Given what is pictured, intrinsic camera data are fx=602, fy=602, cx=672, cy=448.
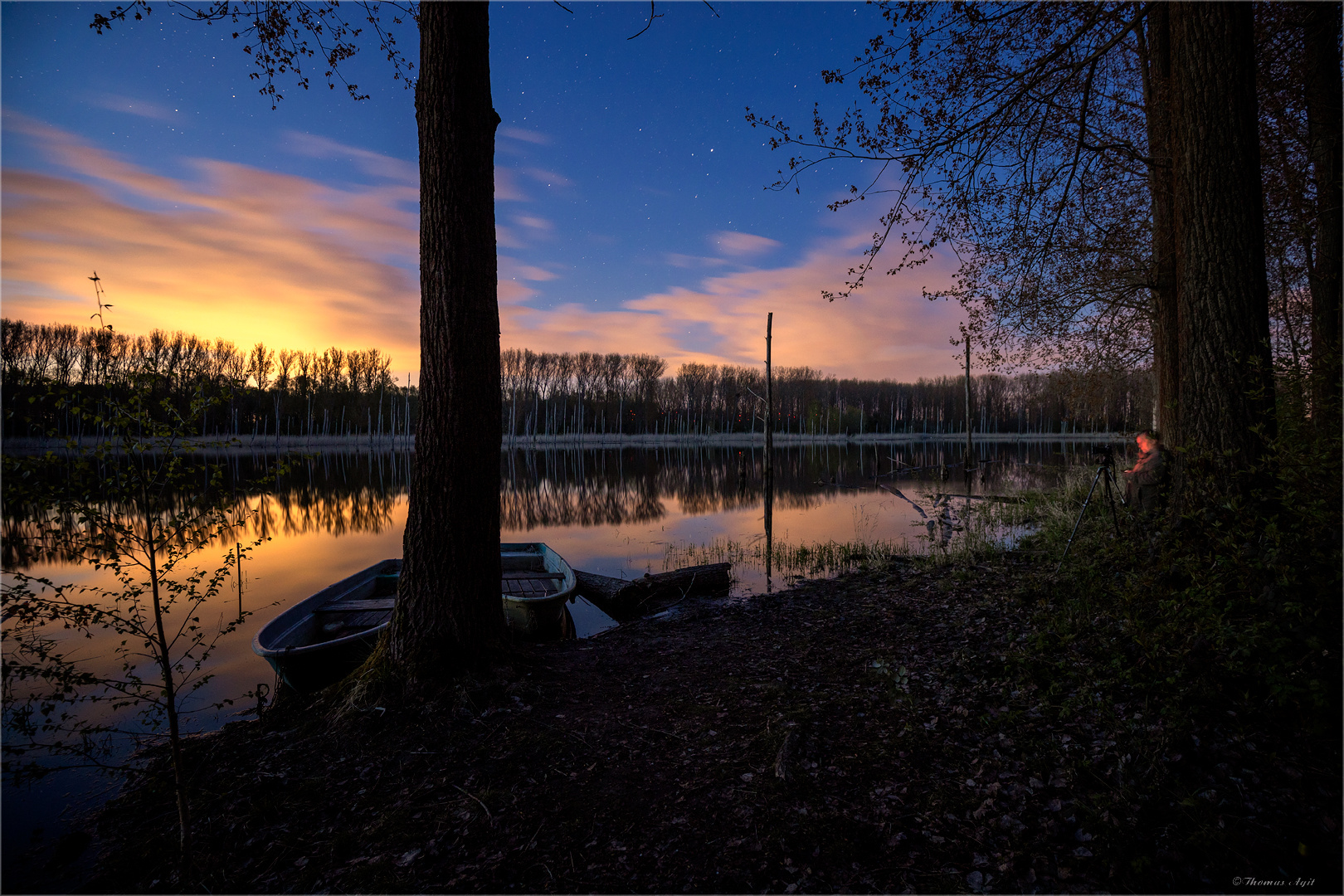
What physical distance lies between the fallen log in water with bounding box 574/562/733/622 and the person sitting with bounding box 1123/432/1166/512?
6459 millimetres

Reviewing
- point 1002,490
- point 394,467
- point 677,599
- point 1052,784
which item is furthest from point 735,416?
point 1052,784

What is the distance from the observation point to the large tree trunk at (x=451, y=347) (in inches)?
205

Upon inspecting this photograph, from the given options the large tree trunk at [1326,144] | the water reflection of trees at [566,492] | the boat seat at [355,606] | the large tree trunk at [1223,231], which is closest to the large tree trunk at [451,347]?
the water reflection of trees at [566,492]

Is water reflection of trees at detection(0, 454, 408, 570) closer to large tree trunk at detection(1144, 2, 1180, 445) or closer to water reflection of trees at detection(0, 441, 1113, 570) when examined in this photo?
water reflection of trees at detection(0, 441, 1113, 570)

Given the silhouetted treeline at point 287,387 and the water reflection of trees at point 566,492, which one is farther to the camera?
the silhouetted treeline at point 287,387

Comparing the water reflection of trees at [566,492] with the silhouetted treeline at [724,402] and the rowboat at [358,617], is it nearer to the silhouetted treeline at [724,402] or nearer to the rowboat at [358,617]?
the rowboat at [358,617]

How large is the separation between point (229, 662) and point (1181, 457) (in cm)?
1170

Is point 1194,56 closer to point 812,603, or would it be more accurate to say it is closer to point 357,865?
point 812,603

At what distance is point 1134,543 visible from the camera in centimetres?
681

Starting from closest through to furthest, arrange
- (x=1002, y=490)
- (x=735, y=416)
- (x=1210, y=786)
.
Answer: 1. (x=1210, y=786)
2. (x=1002, y=490)
3. (x=735, y=416)

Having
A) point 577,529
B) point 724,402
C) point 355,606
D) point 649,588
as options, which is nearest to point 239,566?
point 355,606

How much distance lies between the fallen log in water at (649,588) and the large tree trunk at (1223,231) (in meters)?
7.16

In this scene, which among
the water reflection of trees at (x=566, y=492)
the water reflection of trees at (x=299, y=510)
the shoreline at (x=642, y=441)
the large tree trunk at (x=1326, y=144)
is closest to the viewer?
the large tree trunk at (x=1326, y=144)

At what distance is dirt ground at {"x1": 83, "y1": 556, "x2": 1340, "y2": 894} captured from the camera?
3115 mm
